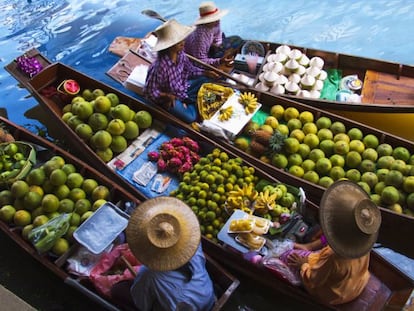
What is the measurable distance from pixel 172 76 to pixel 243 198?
158cm

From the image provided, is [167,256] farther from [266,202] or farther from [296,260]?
[266,202]

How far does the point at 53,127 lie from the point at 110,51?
5.21 ft

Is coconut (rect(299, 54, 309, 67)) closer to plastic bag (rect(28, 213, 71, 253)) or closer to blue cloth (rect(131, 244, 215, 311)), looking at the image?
blue cloth (rect(131, 244, 215, 311))

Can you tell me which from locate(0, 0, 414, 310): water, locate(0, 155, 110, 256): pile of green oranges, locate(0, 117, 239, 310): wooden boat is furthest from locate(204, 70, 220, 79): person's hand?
locate(0, 155, 110, 256): pile of green oranges

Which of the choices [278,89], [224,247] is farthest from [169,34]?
[224,247]

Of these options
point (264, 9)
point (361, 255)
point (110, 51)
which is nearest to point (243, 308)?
point (361, 255)

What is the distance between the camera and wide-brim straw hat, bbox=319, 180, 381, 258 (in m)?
2.45

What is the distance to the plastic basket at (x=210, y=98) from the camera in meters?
4.41

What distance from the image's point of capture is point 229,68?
510 centimetres

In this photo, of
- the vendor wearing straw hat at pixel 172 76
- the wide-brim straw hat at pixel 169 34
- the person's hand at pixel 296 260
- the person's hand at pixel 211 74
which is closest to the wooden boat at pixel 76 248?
the person's hand at pixel 296 260

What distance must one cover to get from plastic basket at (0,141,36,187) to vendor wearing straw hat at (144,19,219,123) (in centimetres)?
131

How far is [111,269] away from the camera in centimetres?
328

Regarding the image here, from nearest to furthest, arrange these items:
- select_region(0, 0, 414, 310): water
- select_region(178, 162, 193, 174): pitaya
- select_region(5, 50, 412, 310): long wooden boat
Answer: select_region(5, 50, 412, 310): long wooden boat < select_region(178, 162, 193, 174): pitaya < select_region(0, 0, 414, 310): water

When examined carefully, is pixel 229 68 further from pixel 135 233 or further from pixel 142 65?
pixel 135 233
